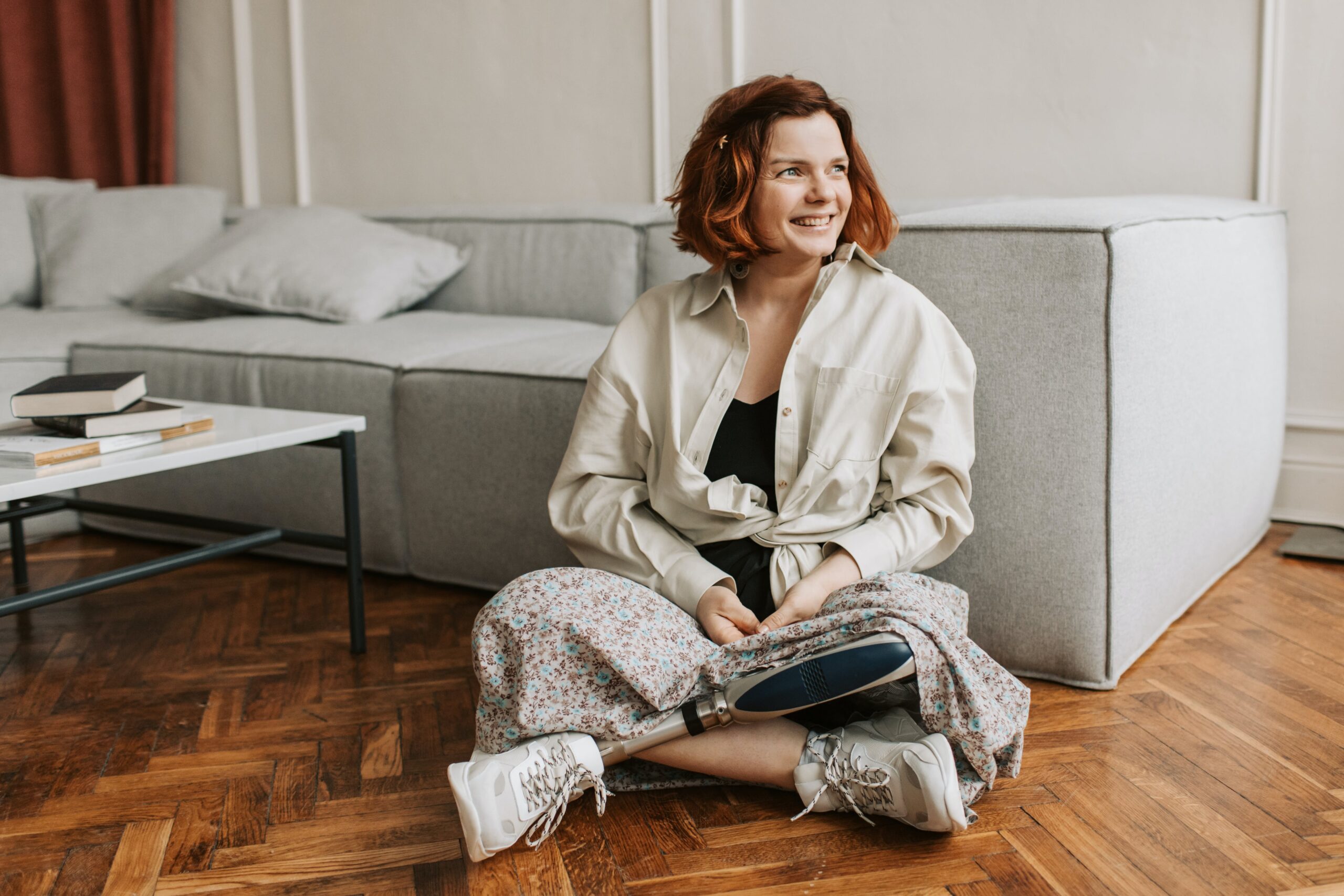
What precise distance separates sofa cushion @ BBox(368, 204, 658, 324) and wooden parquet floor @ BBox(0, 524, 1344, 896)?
3.10 feet

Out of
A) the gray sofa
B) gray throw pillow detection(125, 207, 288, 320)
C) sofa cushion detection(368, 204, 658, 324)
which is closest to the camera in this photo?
the gray sofa

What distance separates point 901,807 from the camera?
1.21 m

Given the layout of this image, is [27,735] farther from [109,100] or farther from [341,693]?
[109,100]

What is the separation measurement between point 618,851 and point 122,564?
61.2 inches

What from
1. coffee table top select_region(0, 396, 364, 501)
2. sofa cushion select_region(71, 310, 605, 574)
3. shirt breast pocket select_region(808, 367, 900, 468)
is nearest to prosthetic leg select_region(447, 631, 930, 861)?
shirt breast pocket select_region(808, 367, 900, 468)

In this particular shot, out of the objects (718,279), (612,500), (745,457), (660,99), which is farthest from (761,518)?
(660,99)

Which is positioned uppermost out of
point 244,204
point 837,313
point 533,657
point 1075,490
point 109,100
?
point 109,100

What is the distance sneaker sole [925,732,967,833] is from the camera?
3.85ft

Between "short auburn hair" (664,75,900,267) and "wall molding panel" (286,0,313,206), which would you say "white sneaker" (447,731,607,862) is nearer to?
"short auburn hair" (664,75,900,267)

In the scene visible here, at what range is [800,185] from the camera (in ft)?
4.50

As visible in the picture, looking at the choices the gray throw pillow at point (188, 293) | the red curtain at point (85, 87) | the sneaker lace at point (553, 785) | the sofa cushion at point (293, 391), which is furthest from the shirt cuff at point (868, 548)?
the red curtain at point (85, 87)

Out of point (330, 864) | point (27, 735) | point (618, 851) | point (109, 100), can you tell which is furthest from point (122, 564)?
point (109, 100)

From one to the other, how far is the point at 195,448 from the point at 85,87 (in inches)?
111

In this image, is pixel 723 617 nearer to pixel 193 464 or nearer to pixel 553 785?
pixel 553 785
